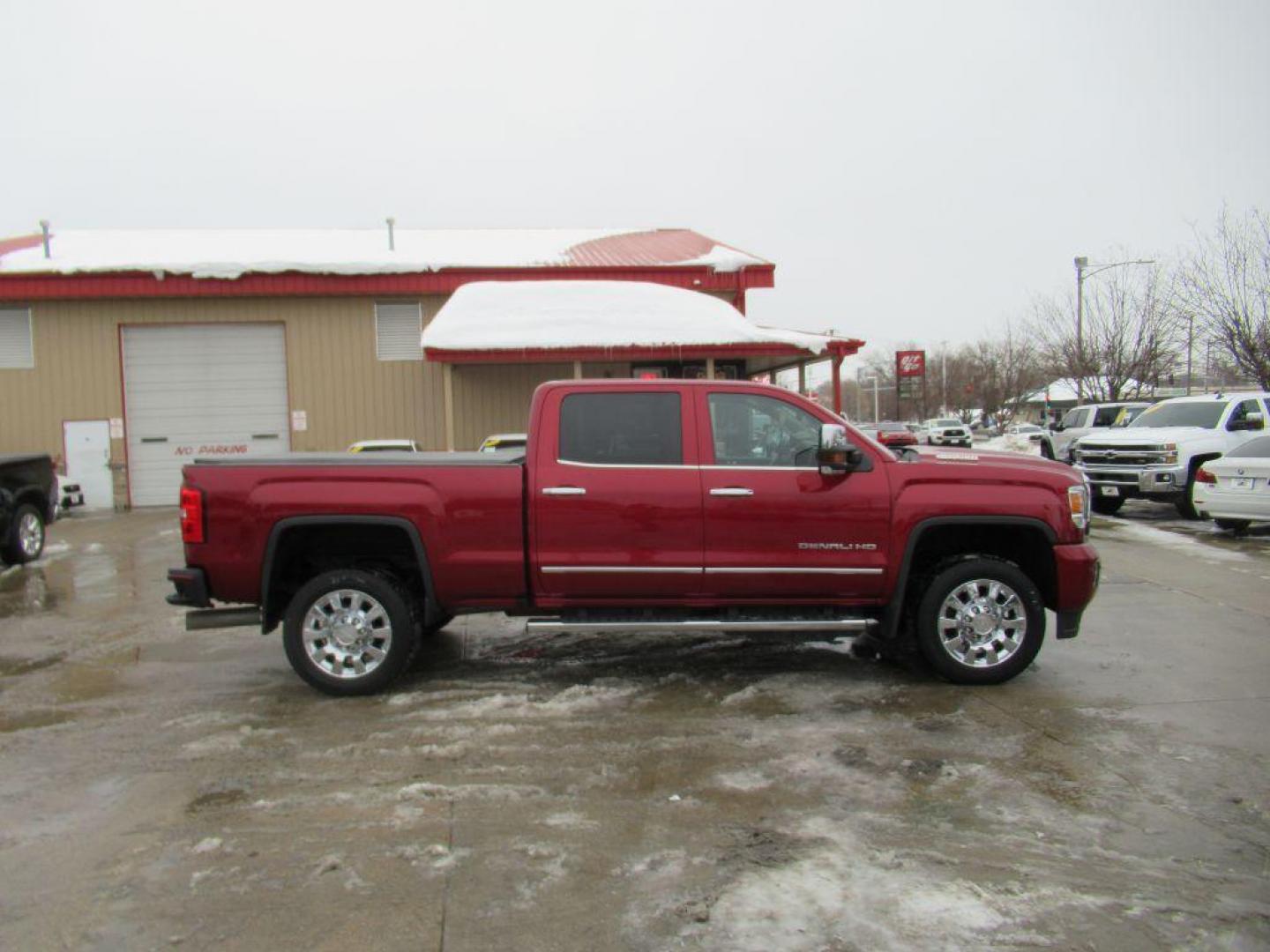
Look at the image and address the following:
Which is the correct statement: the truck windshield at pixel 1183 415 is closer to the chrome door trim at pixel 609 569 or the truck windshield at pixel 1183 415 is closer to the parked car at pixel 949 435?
the chrome door trim at pixel 609 569

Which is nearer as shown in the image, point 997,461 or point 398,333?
point 997,461

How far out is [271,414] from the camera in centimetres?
1989

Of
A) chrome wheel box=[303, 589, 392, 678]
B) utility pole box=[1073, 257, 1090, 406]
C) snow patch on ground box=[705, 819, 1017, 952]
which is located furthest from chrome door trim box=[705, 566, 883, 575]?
utility pole box=[1073, 257, 1090, 406]

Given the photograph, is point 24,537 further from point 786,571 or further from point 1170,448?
point 1170,448

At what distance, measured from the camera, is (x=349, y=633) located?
19.3ft

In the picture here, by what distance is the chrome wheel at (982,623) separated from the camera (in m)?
5.90

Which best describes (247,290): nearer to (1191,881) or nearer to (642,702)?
Answer: (642,702)

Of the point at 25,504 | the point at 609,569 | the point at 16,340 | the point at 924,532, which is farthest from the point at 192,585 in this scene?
the point at 16,340

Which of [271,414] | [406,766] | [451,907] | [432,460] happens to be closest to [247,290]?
[271,414]

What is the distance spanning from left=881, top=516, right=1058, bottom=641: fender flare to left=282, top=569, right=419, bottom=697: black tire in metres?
2.92

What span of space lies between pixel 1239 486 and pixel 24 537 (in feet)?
50.2

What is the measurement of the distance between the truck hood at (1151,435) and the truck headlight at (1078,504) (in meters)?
10.8

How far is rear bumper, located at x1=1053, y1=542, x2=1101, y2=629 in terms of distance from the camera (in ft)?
19.2

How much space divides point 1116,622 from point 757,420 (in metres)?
3.94
